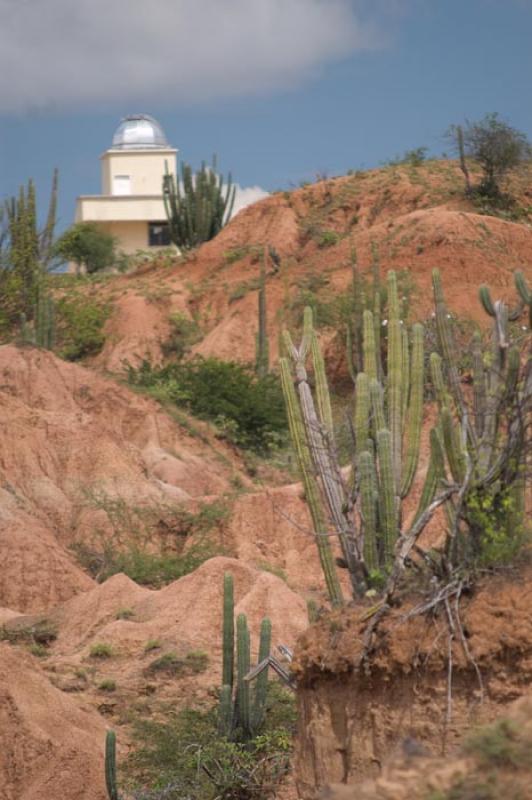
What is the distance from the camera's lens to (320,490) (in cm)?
1205

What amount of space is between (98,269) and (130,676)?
140 ft

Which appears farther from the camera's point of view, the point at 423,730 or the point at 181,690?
the point at 181,690

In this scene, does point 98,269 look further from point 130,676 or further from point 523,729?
point 523,729

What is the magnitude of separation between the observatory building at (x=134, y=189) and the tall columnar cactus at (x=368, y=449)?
51.0 metres

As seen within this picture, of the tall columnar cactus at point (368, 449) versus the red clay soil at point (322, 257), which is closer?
the tall columnar cactus at point (368, 449)

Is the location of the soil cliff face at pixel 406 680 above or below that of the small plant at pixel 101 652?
above

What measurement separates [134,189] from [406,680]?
5740cm

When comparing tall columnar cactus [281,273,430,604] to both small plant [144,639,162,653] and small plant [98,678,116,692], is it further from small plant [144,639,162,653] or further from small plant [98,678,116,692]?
small plant [144,639,162,653]

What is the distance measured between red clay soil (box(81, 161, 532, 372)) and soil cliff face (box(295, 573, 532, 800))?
28355 millimetres

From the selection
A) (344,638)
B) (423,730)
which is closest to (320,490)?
(344,638)

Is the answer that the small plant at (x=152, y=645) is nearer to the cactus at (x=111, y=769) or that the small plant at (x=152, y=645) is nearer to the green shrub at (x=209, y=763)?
the green shrub at (x=209, y=763)

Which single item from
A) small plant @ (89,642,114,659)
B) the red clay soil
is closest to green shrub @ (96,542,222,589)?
small plant @ (89,642,114,659)

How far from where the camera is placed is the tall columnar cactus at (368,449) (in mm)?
11219

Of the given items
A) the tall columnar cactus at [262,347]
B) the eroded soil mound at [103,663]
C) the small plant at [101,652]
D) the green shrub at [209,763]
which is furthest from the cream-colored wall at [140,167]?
the green shrub at [209,763]
